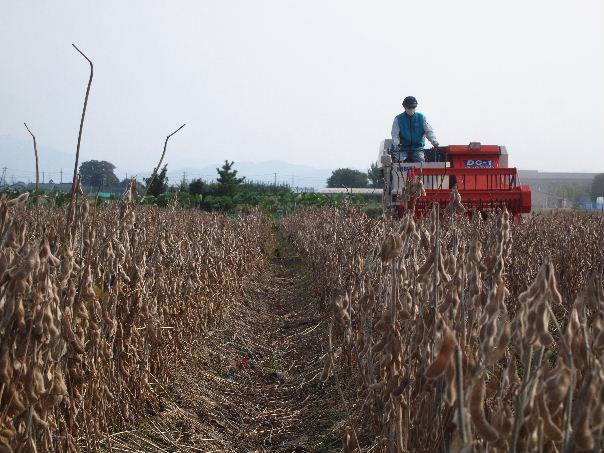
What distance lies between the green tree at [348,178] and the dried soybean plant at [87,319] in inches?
3133

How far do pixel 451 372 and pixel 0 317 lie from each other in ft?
4.52

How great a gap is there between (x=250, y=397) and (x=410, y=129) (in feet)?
22.2

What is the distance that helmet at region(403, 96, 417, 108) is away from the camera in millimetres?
11359

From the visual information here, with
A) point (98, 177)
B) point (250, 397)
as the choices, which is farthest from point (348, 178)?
point (250, 397)

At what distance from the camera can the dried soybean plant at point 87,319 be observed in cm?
226

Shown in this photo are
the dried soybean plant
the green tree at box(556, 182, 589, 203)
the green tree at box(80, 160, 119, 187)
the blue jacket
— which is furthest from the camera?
the green tree at box(556, 182, 589, 203)

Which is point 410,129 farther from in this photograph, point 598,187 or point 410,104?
point 598,187

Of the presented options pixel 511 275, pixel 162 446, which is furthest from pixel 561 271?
pixel 162 446

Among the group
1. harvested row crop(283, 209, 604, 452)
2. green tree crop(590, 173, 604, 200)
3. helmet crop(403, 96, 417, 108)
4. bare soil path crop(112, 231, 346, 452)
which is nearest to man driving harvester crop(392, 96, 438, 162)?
helmet crop(403, 96, 417, 108)

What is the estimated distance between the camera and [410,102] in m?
11.4

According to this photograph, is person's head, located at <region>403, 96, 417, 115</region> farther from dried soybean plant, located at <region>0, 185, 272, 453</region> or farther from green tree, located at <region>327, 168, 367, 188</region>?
green tree, located at <region>327, 168, 367, 188</region>

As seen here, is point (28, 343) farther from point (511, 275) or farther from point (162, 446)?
point (511, 275)

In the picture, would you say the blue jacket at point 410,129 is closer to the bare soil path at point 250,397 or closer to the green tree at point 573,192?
the bare soil path at point 250,397

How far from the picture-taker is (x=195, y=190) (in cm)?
3409
